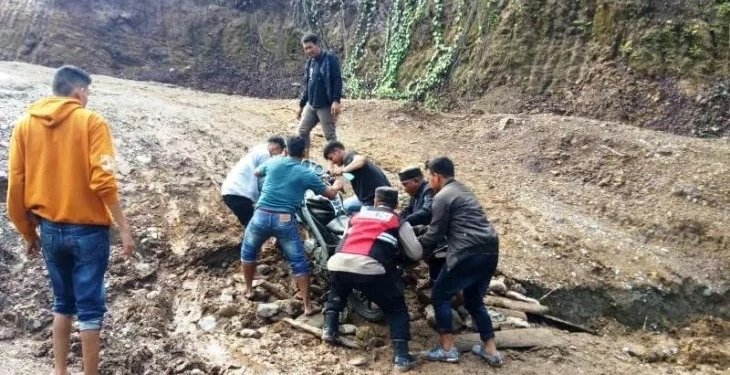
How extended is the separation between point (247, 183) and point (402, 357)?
7.81ft

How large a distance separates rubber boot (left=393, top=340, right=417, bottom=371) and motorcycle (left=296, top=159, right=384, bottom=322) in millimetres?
543

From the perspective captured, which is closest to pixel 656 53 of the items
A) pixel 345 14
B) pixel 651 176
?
pixel 651 176

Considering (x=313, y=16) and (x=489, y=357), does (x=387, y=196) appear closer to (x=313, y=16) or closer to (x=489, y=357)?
(x=489, y=357)

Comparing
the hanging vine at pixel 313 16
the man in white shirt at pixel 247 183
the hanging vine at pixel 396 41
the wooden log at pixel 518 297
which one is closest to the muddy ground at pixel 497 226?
the wooden log at pixel 518 297

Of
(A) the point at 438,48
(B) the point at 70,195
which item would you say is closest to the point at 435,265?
(B) the point at 70,195

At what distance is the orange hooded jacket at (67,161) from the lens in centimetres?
383

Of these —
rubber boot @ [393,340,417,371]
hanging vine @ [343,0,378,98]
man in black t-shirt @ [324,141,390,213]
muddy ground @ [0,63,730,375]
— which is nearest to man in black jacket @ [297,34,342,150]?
muddy ground @ [0,63,730,375]

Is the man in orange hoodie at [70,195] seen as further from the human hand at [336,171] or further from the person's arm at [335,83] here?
the person's arm at [335,83]

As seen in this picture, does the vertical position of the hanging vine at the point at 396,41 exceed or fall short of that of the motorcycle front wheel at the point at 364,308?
it exceeds it

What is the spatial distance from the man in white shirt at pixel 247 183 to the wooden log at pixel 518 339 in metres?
2.38

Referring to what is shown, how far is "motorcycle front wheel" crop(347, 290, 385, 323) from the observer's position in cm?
534

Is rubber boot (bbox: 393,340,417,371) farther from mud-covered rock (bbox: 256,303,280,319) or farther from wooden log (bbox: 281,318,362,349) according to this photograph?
mud-covered rock (bbox: 256,303,280,319)

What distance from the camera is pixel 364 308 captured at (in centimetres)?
541

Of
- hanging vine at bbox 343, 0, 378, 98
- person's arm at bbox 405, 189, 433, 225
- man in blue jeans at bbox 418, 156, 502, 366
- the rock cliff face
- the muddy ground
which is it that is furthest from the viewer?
hanging vine at bbox 343, 0, 378, 98
